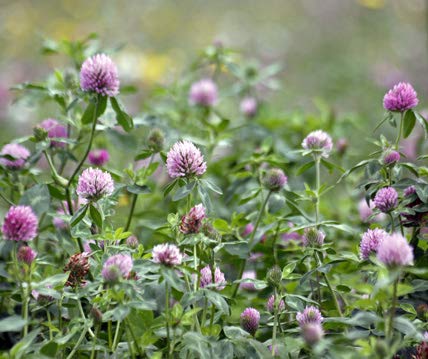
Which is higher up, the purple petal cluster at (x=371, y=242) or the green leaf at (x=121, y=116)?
the green leaf at (x=121, y=116)

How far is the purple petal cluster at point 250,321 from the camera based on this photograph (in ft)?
3.73

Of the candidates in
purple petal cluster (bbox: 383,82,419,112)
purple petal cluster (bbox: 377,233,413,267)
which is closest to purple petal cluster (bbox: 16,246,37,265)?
purple petal cluster (bbox: 377,233,413,267)

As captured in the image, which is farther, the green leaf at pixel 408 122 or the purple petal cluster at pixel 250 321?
the green leaf at pixel 408 122

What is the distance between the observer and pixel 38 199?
1152 mm

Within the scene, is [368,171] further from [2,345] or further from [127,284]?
[2,345]

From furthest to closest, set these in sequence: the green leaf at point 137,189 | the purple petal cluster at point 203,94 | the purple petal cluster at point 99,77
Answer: the purple petal cluster at point 203,94 < the green leaf at point 137,189 < the purple petal cluster at point 99,77

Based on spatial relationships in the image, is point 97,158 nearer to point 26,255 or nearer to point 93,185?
point 93,185

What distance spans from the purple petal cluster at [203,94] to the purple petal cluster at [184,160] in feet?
3.33

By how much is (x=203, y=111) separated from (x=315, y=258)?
1075 mm

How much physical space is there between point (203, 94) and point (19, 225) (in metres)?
1.24

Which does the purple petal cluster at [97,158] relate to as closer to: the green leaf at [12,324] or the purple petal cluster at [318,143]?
the purple petal cluster at [318,143]

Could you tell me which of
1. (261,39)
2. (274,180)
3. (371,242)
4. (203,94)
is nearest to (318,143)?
(274,180)

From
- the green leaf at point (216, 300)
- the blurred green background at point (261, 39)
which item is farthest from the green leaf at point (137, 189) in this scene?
the blurred green background at point (261, 39)

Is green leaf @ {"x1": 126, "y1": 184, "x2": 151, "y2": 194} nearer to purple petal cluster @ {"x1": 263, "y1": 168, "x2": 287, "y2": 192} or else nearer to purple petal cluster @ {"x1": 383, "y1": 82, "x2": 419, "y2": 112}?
purple petal cluster @ {"x1": 263, "y1": 168, "x2": 287, "y2": 192}
